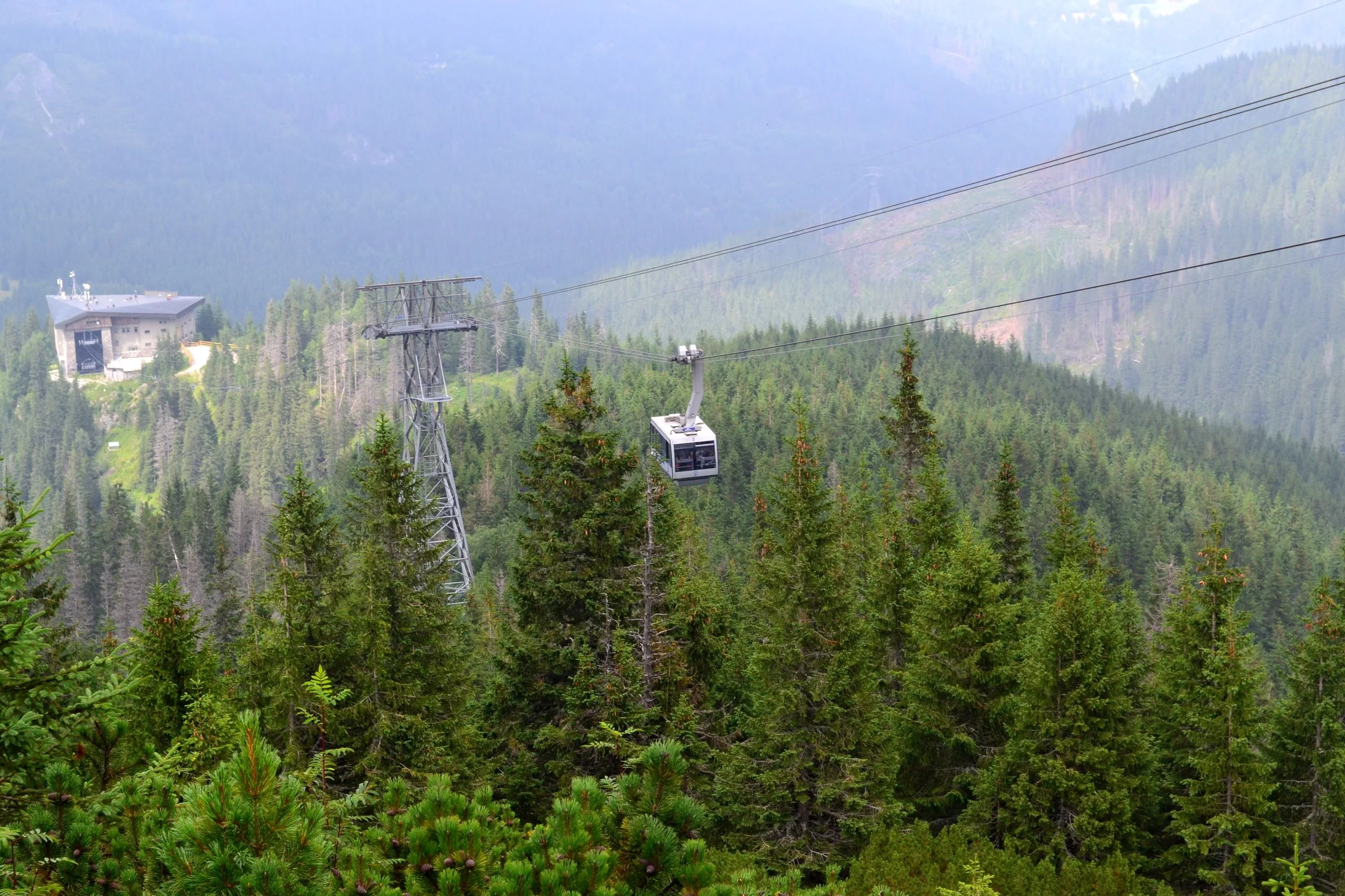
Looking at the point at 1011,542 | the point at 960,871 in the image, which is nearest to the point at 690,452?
the point at 1011,542

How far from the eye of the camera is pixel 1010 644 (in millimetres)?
30531

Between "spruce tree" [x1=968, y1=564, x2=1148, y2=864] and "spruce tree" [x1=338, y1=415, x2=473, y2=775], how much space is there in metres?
12.0

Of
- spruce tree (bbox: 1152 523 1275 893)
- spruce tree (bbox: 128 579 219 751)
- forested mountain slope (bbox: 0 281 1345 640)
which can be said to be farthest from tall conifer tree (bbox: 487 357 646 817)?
forested mountain slope (bbox: 0 281 1345 640)

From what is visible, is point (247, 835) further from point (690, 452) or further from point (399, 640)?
point (690, 452)

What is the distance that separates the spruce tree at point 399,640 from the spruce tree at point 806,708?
20.3 feet

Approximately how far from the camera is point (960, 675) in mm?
29344

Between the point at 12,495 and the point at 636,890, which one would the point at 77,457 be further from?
the point at 636,890

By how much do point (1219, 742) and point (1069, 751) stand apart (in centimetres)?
366

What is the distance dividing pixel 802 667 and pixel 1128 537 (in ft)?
291

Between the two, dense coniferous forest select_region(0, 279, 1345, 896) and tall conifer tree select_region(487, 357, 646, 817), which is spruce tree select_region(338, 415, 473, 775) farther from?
tall conifer tree select_region(487, 357, 646, 817)

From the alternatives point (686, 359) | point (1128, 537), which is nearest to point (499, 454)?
point (1128, 537)

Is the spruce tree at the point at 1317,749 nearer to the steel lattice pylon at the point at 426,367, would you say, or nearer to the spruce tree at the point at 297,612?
the spruce tree at the point at 297,612

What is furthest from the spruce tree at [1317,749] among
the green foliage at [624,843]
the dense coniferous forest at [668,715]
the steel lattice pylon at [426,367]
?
the steel lattice pylon at [426,367]

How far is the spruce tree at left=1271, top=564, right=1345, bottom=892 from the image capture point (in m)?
28.1
